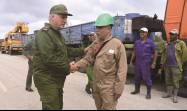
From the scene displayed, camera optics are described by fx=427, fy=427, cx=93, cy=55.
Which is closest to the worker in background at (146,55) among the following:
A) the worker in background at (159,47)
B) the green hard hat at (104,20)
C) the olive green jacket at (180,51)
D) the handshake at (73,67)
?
the olive green jacket at (180,51)

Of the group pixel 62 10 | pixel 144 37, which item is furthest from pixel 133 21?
pixel 62 10

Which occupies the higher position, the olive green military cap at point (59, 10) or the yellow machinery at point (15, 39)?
the olive green military cap at point (59, 10)

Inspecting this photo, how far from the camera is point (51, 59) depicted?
5535 mm

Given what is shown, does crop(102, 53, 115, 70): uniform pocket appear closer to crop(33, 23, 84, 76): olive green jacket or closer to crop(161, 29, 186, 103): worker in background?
crop(33, 23, 84, 76): olive green jacket

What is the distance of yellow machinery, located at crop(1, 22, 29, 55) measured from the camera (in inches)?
1670

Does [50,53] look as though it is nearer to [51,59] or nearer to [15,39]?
[51,59]

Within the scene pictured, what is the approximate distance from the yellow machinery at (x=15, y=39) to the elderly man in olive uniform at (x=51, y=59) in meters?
36.6

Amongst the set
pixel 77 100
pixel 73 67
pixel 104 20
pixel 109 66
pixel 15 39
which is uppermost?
pixel 104 20

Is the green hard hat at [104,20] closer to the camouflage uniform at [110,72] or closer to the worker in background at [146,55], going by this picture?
the camouflage uniform at [110,72]

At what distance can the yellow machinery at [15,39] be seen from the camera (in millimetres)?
42406

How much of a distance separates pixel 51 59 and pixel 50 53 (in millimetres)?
80

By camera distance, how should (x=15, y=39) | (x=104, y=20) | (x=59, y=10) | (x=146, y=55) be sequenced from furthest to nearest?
(x=15, y=39), (x=146, y=55), (x=59, y=10), (x=104, y=20)

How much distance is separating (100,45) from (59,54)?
0.56 meters

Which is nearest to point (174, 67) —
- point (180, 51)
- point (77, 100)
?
point (180, 51)
